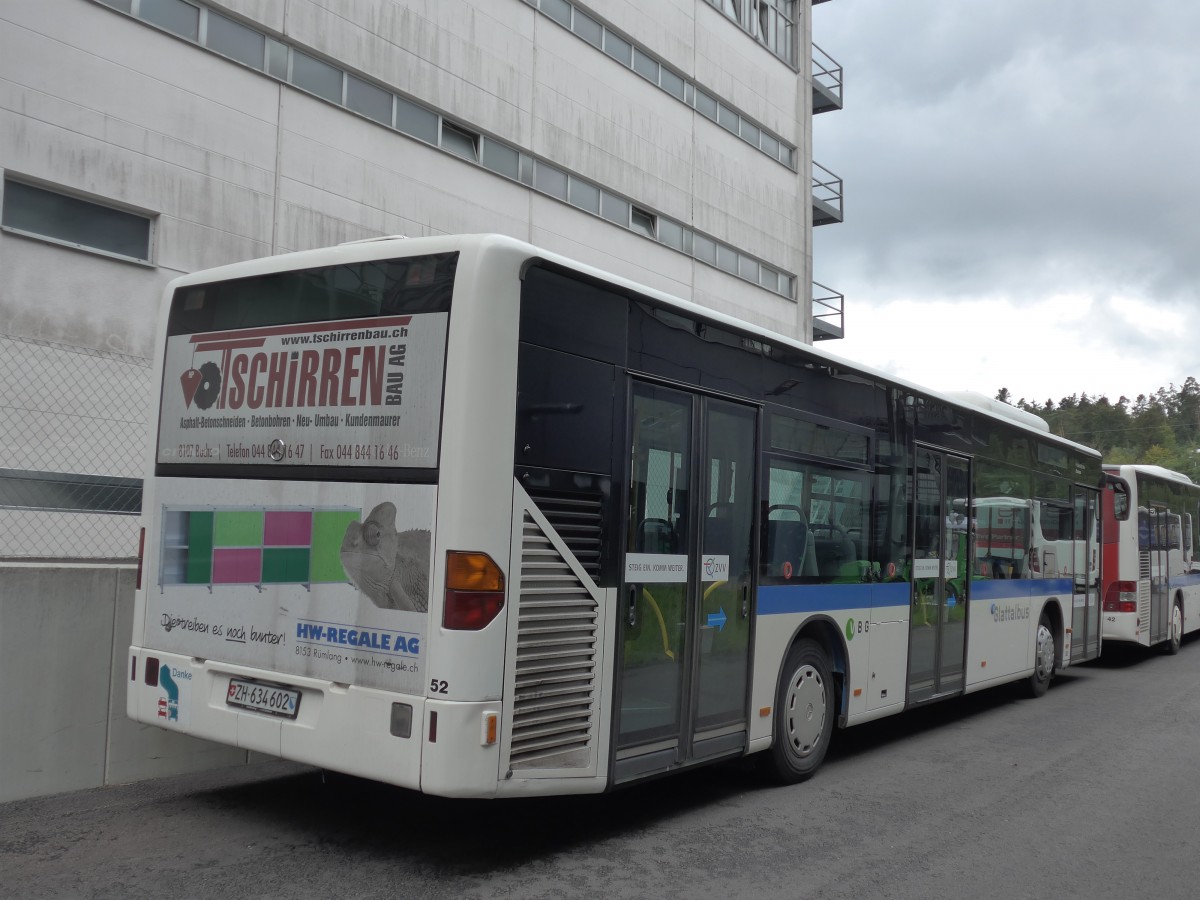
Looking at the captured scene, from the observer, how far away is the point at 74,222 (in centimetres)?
1347

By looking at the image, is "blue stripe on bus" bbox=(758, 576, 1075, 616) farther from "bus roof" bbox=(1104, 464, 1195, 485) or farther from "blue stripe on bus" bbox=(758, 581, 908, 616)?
"bus roof" bbox=(1104, 464, 1195, 485)

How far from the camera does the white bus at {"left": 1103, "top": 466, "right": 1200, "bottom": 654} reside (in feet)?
51.2

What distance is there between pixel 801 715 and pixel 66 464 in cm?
587

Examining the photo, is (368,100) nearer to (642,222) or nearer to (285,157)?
(285,157)

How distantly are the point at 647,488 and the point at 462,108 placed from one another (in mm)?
14014

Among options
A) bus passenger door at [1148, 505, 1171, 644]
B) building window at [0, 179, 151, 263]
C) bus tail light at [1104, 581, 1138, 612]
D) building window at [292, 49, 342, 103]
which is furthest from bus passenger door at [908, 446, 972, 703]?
building window at [292, 49, 342, 103]

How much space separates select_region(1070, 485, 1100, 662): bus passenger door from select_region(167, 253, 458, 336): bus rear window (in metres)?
10.3

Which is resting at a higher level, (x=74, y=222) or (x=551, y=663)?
(x=74, y=222)

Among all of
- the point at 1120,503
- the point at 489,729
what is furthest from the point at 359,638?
the point at 1120,503

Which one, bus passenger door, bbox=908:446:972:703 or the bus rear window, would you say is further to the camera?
bus passenger door, bbox=908:446:972:703

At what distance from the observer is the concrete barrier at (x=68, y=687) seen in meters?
6.35

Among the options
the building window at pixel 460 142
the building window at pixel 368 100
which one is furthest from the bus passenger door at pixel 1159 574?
the building window at pixel 368 100

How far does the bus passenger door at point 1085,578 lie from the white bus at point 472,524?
7.06 m

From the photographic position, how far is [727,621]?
22.0 feet
